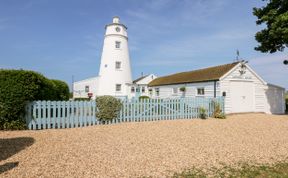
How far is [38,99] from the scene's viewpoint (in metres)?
9.59

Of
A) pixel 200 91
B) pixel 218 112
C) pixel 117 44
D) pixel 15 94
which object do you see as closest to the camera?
pixel 15 94

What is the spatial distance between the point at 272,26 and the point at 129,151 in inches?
553

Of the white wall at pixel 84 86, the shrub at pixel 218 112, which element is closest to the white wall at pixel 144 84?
the white wall at pixel 84 86

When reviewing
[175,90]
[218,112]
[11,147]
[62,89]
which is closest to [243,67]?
[218,112]

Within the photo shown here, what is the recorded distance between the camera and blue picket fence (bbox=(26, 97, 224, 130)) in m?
9.30


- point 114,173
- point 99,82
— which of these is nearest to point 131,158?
point 114,173

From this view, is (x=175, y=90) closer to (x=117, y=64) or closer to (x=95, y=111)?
(x=117, y=64)

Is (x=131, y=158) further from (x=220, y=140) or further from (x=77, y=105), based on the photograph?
(x=77, y=105)

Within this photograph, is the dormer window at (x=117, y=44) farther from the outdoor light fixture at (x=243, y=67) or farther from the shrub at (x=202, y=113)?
the shrub at (x=202, y=113)

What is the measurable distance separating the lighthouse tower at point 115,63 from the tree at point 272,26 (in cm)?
1602

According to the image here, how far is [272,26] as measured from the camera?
14.8m

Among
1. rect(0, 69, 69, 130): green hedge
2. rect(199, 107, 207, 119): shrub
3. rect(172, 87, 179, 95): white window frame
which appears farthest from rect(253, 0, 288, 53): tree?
rect(0, 69, 69, 130): green hedge

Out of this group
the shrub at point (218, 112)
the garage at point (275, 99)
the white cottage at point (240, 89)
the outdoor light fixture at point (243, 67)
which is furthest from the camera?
the garage at point (275, 99)

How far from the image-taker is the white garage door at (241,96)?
1680 cm
